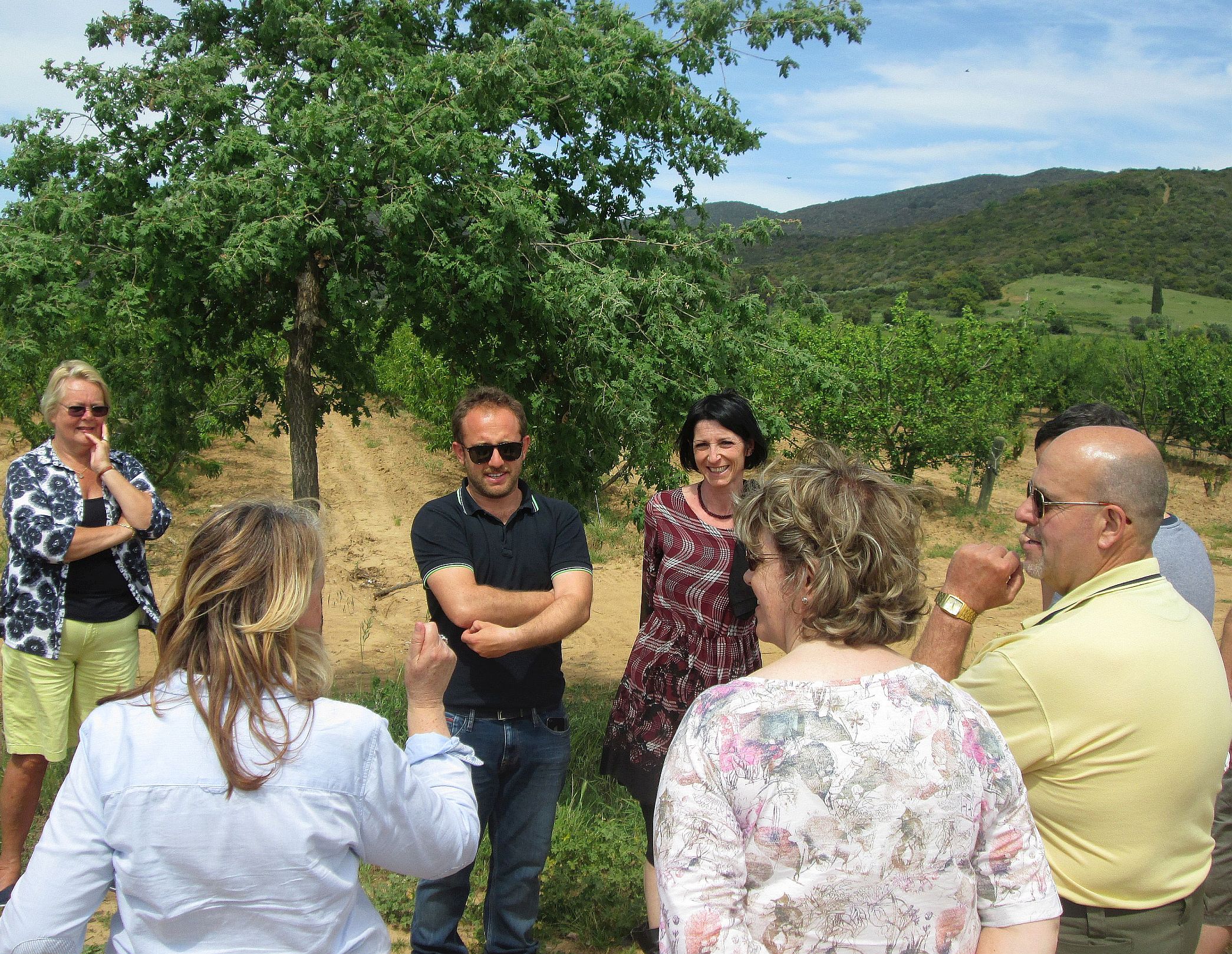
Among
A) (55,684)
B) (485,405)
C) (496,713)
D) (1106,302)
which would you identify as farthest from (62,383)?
(1106,302)

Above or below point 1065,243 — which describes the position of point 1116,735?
below

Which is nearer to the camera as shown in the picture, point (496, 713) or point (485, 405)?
point (496, 713)

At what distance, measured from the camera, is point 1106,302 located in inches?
2879

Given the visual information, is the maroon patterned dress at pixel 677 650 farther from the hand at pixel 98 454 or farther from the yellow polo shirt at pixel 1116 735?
the hand at pixel 98 454

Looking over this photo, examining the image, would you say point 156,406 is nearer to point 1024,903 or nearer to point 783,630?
point 783,630

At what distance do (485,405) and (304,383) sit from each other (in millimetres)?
1841

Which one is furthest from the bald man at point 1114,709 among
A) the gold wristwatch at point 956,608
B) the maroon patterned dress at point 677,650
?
the maroon patterned dress at point 677,650

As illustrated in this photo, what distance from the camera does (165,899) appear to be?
1.33 meters

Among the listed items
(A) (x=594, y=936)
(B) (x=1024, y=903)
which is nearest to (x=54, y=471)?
(A) (x=594, y=936)

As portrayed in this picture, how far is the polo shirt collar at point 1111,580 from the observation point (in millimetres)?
1824

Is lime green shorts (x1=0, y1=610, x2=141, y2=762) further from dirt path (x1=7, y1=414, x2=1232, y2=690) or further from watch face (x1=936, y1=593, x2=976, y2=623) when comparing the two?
watch face (x1=936, y1=593, x2=976, y2=623)

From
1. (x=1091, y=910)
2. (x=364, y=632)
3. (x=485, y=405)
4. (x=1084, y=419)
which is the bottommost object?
(x=364, y=632)

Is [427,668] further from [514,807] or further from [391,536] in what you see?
[391,536]

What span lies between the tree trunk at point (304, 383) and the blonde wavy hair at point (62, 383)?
3.24 feet
